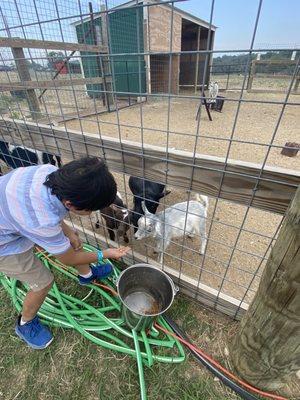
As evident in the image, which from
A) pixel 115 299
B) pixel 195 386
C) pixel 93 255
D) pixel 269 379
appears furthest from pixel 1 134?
pixel 269 379

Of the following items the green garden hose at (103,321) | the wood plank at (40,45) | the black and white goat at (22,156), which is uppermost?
the wood plank at (40,45)

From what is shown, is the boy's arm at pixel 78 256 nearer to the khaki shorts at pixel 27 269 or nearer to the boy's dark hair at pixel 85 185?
the khaki shorts at pixel 27 269

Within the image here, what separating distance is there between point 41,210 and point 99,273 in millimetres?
1045

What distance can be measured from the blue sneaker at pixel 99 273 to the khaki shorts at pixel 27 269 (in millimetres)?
419

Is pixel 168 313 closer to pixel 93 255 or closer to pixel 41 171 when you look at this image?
pixel 93 255

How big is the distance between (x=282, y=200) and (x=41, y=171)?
4.40 feet

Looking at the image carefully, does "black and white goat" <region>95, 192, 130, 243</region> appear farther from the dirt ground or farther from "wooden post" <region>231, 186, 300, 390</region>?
"wooden post" <region>231, 186, 300, 390</region>

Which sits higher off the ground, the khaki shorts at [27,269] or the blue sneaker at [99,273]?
the khaki shorts at [27,269]

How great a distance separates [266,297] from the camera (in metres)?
1.22

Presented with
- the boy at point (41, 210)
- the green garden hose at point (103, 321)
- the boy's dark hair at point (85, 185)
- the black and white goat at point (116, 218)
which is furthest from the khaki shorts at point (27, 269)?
the black and white goat at point (116, 218)

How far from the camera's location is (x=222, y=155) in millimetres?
5547

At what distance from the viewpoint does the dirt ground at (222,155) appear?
6.64 ft

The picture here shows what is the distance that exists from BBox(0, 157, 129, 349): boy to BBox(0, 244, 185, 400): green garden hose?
0.22m

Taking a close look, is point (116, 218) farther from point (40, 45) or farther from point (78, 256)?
point (40, 45)
